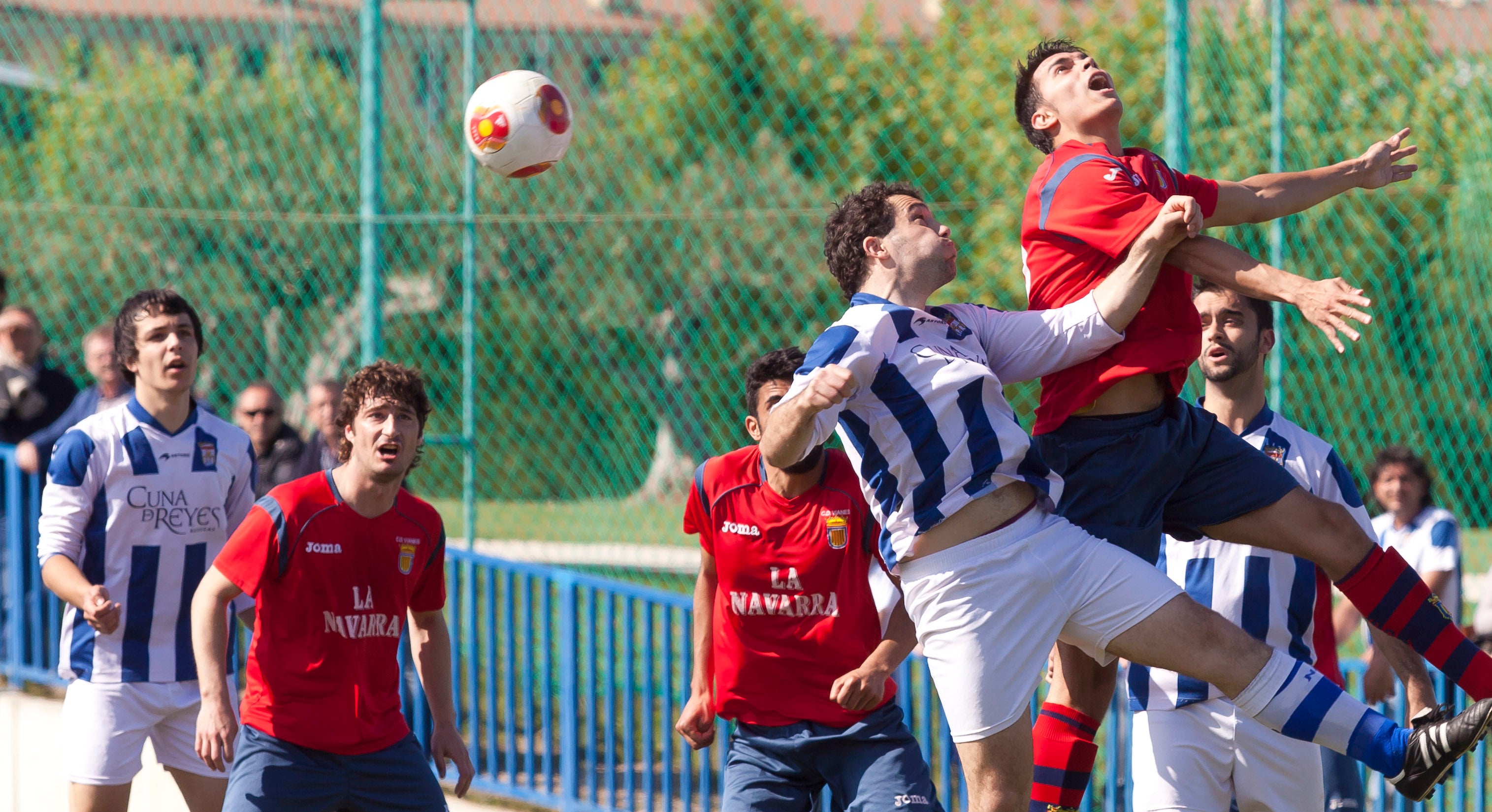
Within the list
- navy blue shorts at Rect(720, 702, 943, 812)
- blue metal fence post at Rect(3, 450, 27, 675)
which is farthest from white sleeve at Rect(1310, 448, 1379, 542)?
blue metal fence post at Rect(3, 450, 27, 675)

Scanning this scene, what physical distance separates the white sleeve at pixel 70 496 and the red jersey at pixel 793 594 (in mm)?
2205

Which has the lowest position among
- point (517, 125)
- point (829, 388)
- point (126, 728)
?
point (126, 728)

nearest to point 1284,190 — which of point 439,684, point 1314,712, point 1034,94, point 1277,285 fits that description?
point 1277,285

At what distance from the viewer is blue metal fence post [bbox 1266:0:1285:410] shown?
273 inches

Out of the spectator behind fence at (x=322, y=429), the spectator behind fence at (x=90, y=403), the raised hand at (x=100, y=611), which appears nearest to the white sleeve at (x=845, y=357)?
the raised hand at (x=100, y=611)

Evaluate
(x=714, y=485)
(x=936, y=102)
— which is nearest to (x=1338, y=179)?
(x=714, y=485)

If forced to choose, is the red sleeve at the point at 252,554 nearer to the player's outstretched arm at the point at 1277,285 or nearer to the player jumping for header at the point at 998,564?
the player jumping for header at the point at 998,564

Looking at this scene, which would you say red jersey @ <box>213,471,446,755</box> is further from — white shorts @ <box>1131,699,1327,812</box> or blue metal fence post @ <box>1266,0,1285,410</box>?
blue metal fence post @ <box>1266,0,1285,410</box>

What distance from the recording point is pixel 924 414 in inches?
140

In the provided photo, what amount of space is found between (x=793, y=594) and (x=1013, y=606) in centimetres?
118

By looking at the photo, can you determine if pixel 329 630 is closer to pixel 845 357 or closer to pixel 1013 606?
pixel 845 357

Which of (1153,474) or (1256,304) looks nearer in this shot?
(1153,474)

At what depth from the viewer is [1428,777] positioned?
11.2 ft

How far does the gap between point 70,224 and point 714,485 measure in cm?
1118
